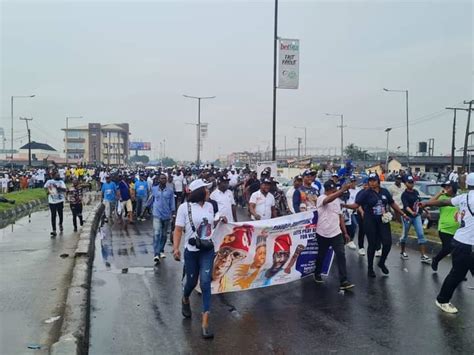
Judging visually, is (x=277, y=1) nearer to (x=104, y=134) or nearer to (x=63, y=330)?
(x=63, y=330)

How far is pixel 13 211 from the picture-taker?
63.1ft

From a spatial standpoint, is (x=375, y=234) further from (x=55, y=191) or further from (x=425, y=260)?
(x=55, y=191)

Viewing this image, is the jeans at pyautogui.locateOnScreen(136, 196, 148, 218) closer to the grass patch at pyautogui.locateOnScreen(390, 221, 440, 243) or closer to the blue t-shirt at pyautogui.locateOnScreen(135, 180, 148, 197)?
the blue t-shirt at pyautogui.locateOnScreen(135, 180, 148, 197)

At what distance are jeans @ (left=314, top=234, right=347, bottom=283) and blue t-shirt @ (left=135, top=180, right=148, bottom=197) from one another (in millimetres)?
10171

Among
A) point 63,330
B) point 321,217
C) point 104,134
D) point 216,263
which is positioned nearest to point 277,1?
point 321,217

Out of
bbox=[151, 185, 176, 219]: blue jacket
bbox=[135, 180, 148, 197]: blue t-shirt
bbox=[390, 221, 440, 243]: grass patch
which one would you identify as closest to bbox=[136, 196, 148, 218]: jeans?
bbox=[135, 180, 148, 197]: blue t-shirt

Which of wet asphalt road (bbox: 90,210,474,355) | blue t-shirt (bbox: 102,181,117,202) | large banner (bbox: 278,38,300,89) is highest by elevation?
large banner (bbox: 278,38,300,89)

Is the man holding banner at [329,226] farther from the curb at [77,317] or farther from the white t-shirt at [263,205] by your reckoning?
the curb at [77,317]

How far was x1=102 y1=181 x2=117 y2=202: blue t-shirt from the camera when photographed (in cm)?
1606

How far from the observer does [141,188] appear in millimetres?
17516

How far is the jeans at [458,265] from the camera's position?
21.3 feet

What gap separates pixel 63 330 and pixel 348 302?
392 cm

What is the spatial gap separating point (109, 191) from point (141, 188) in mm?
1636

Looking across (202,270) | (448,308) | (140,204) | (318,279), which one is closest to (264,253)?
(318,279)
